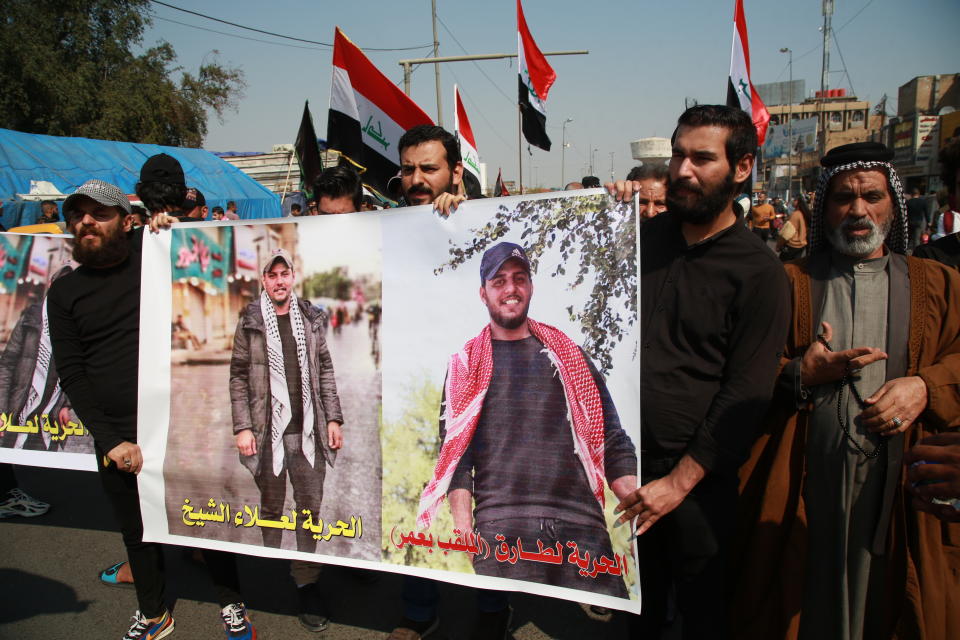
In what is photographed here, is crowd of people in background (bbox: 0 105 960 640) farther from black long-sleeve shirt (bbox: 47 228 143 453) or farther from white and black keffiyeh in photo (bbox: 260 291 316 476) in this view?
black long-sleeve shirt (bbox: 47 228 143 453)

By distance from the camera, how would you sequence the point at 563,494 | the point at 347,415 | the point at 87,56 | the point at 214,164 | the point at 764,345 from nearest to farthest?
the point at 764,345, the point at 563,494, the point at 347,415, the point at 214,164, the point at 87,56

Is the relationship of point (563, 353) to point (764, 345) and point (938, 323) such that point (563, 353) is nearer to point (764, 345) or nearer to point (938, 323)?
point (764, 345)

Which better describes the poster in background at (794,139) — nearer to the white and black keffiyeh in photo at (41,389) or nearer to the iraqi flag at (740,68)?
the iraqi flag at (740,68)

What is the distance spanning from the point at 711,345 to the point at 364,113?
3.84 metres

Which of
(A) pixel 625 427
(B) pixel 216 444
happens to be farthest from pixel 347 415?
(A) pixel 625 427

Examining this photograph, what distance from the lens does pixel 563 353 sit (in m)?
2.13

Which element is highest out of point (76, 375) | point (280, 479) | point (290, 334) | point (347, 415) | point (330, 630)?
point (290, 334)

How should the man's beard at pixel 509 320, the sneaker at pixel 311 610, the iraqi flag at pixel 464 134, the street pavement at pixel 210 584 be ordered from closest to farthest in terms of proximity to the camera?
the man's beard at pixel 509 320, the street pavement at pixel 210 584, the sneaker at pixel 311 610, the iraqi flag at pixel 464 134

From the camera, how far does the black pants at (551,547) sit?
2064mm

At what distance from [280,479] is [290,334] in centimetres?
59

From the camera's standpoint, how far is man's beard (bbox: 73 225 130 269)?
2590 millimetres

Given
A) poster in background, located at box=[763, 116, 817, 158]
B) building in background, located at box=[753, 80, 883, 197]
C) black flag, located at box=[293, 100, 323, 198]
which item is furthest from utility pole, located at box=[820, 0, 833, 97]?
black flag, located at box=[293, 100, 323, 198]

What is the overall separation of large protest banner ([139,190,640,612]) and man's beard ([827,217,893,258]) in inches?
28.1

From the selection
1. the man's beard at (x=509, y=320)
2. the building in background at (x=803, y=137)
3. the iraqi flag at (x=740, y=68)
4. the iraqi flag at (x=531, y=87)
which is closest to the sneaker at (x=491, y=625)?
the man's beard at (x=509, y=320)
